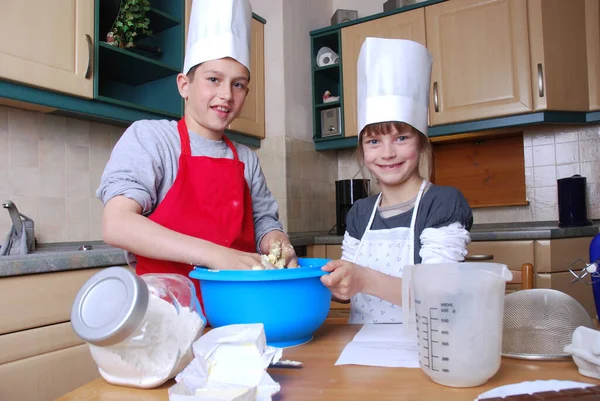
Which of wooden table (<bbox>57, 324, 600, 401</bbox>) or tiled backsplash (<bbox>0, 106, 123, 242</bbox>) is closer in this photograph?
wooden table (<bbox>57, 324, 600, 401</bbox>)

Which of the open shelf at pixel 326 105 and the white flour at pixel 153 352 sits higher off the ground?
the open shelf at pixel 326 105

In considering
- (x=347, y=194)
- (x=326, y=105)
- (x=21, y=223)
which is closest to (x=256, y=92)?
(x=326, y=105)

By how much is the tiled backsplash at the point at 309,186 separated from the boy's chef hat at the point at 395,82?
155 cm

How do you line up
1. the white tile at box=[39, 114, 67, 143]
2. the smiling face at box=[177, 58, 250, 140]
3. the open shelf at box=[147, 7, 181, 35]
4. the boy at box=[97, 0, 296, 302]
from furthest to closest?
the open shelf at box=[147, 7, 181, 35] → the white tile at box=[39, 114, 67, 143] → the smiling face at box=[177, 58, 250, 140] → the boy at box=[97, 0, 296, 302]

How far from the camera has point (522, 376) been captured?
1.86ft

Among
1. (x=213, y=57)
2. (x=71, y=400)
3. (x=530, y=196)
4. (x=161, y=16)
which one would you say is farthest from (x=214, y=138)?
(x=530, y=196)

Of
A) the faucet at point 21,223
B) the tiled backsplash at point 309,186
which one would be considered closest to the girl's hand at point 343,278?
the faucet at point 21,223

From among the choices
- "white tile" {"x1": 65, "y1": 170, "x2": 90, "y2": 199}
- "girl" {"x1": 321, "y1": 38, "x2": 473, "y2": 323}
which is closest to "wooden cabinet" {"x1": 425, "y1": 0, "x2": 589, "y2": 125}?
"girl" {"x1": 321, "y1": 38, "x2": 473, "y2": 323}

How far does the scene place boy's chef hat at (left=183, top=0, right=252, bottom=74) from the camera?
3.53 feet

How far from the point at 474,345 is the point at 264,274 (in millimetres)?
280

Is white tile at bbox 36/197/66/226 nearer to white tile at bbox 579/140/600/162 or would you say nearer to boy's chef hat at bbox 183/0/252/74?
boy's chef hat at bbox 183/0/252/74

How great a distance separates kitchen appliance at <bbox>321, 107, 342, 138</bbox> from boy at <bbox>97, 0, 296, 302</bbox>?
169cm

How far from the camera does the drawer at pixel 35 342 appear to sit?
4.33 feet

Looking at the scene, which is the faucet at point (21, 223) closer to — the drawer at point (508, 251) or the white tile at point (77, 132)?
the white tile at point (77, 132)
